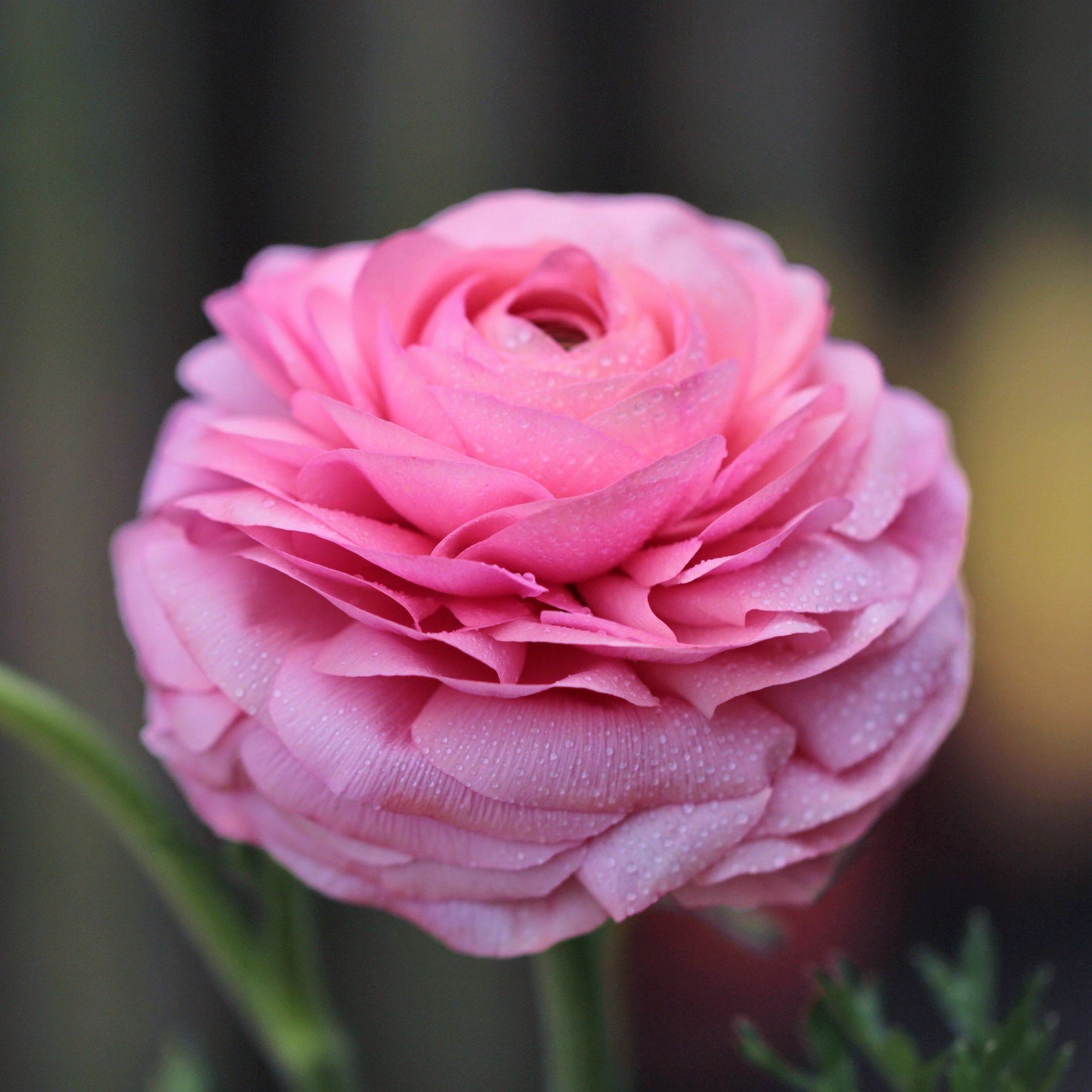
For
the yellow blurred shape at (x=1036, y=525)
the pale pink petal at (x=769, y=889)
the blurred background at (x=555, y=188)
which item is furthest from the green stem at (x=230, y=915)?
the yellow blurred shape at (x=1036, y=525)

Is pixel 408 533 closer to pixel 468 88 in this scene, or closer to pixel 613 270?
pixel 613 270

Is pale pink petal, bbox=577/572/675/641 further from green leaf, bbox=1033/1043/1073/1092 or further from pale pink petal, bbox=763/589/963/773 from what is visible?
green leaf, bbox=1033/1043/1073/1092

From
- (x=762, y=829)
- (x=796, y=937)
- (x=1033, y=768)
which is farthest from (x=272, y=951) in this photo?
(x=1033, y=768)

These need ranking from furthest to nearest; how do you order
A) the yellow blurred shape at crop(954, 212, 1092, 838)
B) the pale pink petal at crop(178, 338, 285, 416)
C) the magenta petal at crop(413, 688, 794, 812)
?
the yellow blurred shape at crop(954, 212, 1092, 838) → the pale pink petal at crop(178, 338, 285, 416) → the magenta petal at crop(413, 688, 794, 812)

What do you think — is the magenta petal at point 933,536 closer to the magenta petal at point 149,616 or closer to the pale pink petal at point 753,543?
the pale pink petal at point 753,543

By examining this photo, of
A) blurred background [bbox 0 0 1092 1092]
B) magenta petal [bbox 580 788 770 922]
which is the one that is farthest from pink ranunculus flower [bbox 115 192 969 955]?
blurred background [bbox 0 0 1092 1092]

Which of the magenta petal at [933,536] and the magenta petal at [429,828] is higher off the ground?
the magenta petal at [933,536]
